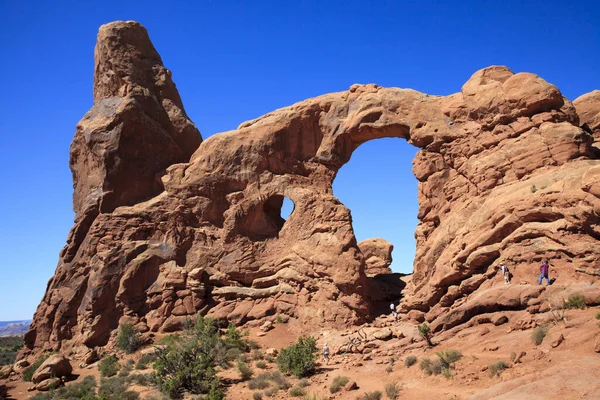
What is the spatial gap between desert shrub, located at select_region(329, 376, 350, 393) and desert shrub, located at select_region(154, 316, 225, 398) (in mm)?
3646

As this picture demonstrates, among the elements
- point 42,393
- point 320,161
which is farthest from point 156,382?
point 320,161

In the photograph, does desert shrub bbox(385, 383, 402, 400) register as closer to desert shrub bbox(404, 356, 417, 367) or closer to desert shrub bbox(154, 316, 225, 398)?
desert shrub bbox(404, 356, 417, 367)

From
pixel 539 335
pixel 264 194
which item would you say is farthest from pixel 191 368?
pixel 539 335

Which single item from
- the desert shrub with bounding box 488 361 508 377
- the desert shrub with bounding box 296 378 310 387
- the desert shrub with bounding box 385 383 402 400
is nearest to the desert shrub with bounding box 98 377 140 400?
the desert shrub with bounding box 296 378 310 387

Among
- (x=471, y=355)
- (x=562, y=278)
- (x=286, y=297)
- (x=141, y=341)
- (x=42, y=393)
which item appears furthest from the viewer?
(x=286, y=297)

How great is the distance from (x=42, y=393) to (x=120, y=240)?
8.29 metres

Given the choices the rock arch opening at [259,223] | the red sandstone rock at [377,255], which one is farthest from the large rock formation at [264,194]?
the red sandstone rock at [377,255]

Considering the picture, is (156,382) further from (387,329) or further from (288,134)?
(288,134)

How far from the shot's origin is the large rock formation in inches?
775

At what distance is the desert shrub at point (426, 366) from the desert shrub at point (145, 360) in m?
11.3

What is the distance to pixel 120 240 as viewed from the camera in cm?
2450

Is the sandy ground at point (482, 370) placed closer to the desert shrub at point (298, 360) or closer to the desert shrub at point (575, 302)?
the desert shrub at point (575, 302)

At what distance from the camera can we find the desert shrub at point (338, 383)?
14.9m

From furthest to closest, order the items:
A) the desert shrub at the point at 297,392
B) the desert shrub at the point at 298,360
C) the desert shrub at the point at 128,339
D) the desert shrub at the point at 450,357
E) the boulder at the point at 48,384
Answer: the desert shrub at the point at 128,339
the boulder at the point at 48,384
the desert shrub at the point at 298,360
the desert shrub at the point at 297,392
the desert shrub at the point at 450,357
